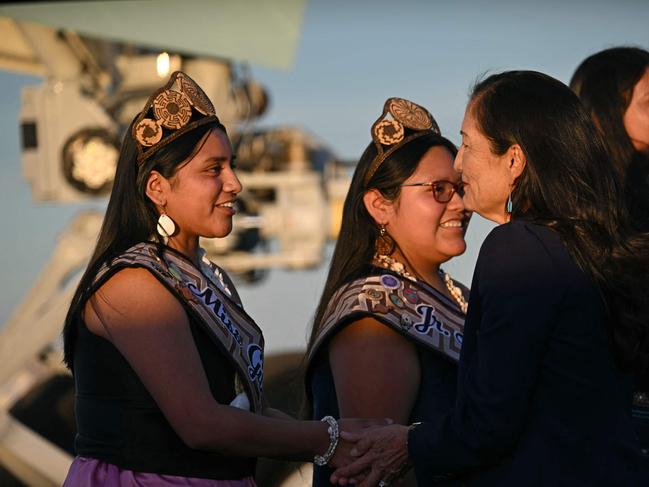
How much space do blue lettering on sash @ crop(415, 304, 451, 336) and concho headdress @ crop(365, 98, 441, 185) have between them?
1.24 ft

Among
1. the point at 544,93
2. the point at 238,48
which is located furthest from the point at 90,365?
the point at 238,48

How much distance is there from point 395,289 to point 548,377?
0.85 meters

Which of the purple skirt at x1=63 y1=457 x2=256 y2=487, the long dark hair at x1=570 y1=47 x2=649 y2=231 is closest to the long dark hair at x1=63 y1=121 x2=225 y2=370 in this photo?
the purple skirt at x1=63 y1=457 x2=256 y2=487

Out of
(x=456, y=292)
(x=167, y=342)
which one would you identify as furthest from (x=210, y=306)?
(x=456, y=292)

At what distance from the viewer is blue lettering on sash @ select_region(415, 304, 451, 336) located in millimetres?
2902

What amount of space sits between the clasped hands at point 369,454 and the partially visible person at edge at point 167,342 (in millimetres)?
18

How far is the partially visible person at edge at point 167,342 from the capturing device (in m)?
2.55

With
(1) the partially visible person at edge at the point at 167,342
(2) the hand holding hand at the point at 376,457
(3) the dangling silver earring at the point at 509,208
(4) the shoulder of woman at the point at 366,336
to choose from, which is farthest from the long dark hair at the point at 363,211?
(3) the dangling silver earring at the point at 509,208

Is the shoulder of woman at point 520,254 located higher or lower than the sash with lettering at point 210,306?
higher

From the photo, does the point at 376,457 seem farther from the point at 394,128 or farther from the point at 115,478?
the point at 394,128

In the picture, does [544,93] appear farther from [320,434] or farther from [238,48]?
[238,48]

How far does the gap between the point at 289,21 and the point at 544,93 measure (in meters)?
5.06

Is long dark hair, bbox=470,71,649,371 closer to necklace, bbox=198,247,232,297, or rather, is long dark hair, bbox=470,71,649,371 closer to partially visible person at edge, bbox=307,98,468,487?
partially visible person at edge, bbox=307,98,468,487

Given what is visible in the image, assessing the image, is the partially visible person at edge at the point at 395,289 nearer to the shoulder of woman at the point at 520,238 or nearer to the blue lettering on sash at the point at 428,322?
the blue lettering on sash at the point at 428,322
